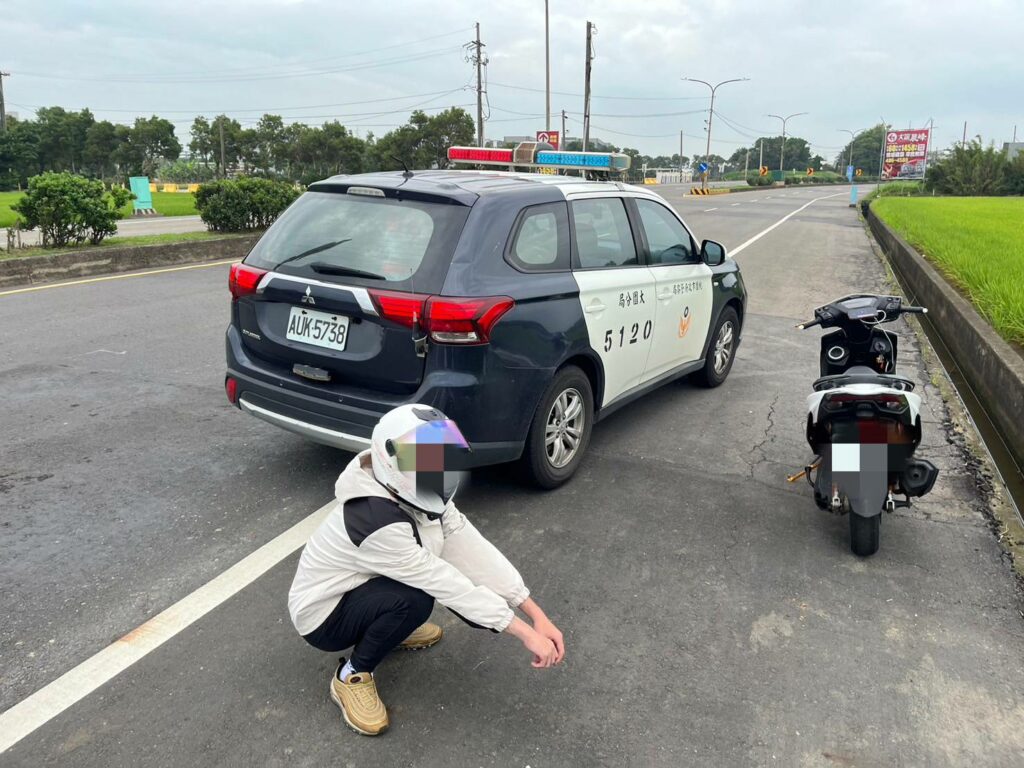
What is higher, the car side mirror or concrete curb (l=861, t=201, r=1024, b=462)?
the car side mirror

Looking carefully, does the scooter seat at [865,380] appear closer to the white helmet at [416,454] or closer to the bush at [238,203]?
the white helmet at [416,454]

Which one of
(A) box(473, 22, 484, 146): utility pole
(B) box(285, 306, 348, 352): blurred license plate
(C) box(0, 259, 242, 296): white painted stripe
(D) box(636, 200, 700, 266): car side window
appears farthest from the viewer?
(A) box(473, 22, 484, 146): utility pole

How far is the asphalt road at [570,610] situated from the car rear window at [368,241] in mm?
1189

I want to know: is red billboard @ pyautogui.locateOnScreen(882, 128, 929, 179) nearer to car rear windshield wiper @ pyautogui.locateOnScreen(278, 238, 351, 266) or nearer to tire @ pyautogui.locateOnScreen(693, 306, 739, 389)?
tire @ pyautogui.locateOnScreen(693, 306, 739, 389)

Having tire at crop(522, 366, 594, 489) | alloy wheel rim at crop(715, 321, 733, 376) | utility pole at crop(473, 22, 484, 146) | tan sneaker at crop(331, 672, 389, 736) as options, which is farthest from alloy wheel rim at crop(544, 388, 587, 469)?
utility pole at crop(473, 22, 484, 146)

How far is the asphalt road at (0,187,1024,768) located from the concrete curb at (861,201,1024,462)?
53 centimetres

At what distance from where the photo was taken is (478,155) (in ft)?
26.0

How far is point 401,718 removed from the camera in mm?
2617

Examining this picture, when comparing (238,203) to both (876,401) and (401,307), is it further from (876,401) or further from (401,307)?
(876,401)

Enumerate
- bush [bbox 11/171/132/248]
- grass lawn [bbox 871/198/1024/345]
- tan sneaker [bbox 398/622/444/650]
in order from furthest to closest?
bush [bbox 11/171/132/248]
grass lawn [bbox 871/198/1024/345]
tan sneaker [bbox 398/622/444/650]

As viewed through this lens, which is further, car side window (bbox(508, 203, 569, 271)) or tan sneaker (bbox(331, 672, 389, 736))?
car side window (bbox(508, 203, 569, 271))

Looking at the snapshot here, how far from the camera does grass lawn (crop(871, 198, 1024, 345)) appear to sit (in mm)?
7103

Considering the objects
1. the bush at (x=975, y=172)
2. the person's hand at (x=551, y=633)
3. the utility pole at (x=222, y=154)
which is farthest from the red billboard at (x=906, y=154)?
the person's hand at (x=551, y=633)

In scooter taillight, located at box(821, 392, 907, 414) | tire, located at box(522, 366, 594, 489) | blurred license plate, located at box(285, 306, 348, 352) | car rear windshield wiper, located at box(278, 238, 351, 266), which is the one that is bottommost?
tire, located at box(522, 366, 594, 489)
